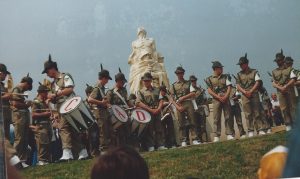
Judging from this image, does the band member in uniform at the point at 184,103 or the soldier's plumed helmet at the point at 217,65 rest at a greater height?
the soldier's plumed helmet at the point at 217,65

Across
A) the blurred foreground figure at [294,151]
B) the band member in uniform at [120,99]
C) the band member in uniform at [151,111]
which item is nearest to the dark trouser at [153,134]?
the band member in uniform at [151,111]

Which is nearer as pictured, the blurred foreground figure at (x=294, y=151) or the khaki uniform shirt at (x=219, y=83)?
the blurred foreground figure at (x=294, y=151)

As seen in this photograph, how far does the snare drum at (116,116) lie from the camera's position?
6914 millimetres

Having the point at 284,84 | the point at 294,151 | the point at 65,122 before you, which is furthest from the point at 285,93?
the point at 294,151

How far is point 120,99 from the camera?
7137 mm

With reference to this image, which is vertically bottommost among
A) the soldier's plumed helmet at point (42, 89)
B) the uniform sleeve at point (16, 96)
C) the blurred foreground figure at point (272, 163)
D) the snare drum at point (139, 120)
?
the blurred foreground figure at point (272, 163)

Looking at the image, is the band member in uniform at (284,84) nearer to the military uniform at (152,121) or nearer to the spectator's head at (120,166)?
the military uniform at (152,121)

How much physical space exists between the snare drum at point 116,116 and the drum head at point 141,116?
1.30ft

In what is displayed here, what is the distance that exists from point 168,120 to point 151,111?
1266 mm

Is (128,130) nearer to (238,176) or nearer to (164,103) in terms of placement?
(164,103)

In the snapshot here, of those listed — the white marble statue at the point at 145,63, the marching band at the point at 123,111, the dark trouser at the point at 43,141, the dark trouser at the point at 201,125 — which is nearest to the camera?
the marching band at the point at 123,111

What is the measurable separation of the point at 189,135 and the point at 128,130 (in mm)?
2068

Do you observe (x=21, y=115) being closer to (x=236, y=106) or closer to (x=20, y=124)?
(x=20, y=124)

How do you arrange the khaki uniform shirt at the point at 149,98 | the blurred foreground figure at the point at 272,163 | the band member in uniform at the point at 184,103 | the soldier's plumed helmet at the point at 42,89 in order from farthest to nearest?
1. the band member in uniform at the point at 184,103
2. the khaki uniform shirt at the point at 149,98
3. the soldier's plumed helmet at the point at 42,89
4. the blurred foreground figure at the point at 272,163
